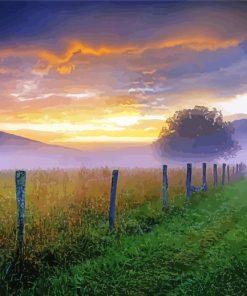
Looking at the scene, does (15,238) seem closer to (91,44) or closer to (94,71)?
(91,44)

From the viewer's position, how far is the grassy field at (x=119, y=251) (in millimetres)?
5320

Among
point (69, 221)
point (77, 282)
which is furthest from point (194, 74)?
point (77, 282)

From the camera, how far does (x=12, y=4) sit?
48.8 feet

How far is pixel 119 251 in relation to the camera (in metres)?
6.83

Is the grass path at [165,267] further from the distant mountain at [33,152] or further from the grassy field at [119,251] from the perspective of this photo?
Result: the distant mountain at [33,152]

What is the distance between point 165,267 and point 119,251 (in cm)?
89

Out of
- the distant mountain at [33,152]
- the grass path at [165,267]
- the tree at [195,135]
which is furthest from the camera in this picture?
the distant mountain at [33,152]

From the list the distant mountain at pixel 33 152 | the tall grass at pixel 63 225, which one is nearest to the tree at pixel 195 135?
the tall grass at pixel 63 225

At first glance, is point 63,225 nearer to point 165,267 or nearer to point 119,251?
point 119,251

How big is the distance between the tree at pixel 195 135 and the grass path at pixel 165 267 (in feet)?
136

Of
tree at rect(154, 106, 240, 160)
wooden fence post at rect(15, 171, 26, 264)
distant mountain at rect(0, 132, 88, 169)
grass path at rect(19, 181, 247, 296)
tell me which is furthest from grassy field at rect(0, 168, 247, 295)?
distant mountain at rect(0, 132, 88, 169)

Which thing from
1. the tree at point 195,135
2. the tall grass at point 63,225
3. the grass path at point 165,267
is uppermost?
the tree at point 195,135

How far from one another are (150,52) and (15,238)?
13197 millimetres

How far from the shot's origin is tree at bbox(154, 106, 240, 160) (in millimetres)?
50281
